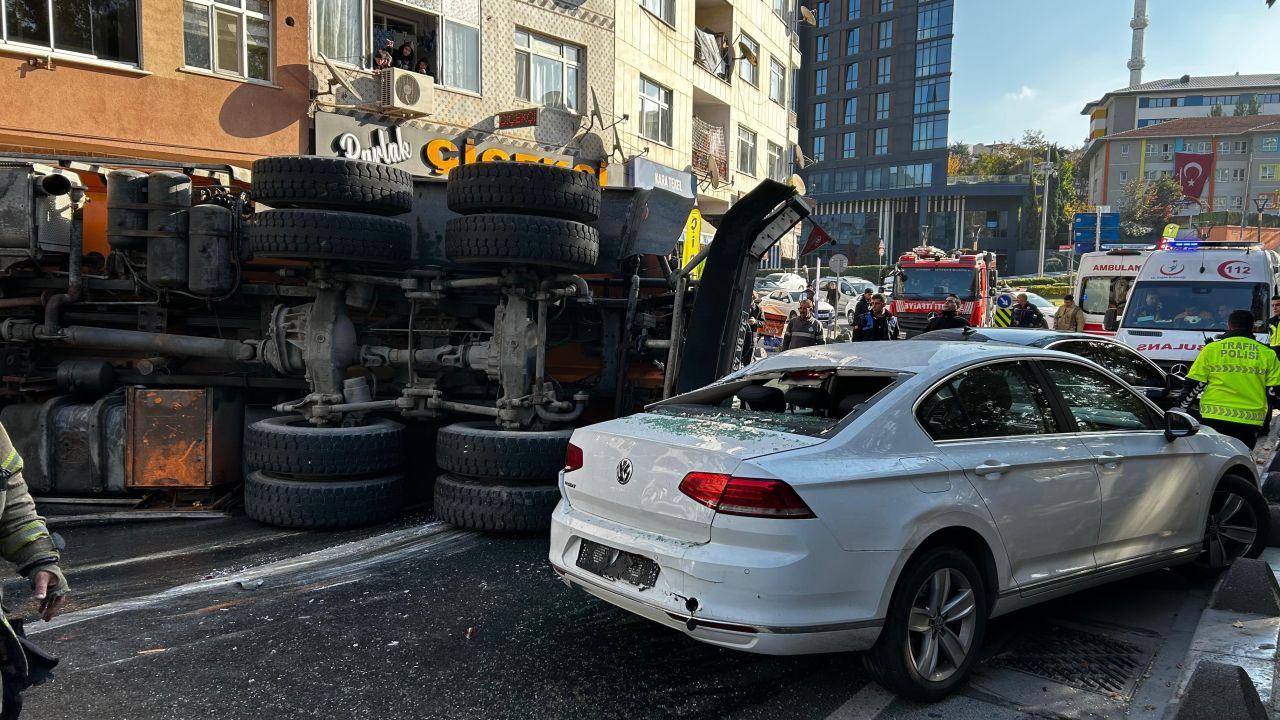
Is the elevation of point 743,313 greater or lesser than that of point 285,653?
greater

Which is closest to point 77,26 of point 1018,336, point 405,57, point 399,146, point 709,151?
point 399,146

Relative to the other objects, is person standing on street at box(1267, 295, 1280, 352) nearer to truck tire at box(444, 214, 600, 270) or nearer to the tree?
truck tire at box(444, 214, 600, 270)

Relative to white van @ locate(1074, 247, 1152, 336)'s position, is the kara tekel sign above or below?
above

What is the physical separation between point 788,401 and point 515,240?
2.37 metres

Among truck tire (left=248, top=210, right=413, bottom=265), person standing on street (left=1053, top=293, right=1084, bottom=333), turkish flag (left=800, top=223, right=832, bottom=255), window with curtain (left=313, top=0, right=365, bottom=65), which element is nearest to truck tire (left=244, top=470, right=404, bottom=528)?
truck tire (left=248, top=210, right=413, bottom=265)

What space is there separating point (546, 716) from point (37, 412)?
18.3 feet

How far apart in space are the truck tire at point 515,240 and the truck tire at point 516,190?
11 cm

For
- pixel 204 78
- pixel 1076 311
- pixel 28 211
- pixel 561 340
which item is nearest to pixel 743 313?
pixel 561 340

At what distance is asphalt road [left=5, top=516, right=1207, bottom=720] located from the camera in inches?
139

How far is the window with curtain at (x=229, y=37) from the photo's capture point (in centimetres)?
1316

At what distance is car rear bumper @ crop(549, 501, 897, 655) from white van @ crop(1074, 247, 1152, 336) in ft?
52.7

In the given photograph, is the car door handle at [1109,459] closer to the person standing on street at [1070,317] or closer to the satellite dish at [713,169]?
the person standing on street at [1070,317]

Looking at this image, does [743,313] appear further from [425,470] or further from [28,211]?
[28,211]

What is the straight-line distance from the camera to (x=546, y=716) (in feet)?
11.2
